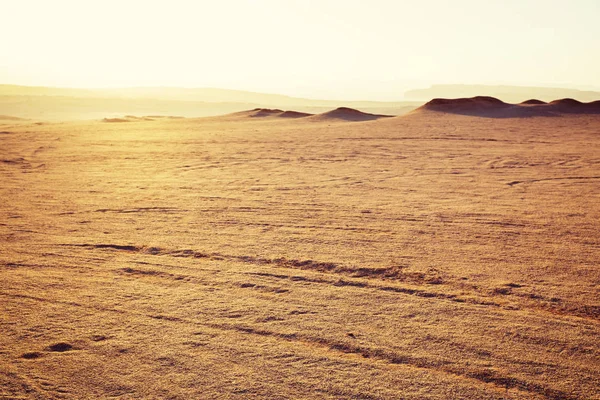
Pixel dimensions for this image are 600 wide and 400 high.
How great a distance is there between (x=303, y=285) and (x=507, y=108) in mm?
19249

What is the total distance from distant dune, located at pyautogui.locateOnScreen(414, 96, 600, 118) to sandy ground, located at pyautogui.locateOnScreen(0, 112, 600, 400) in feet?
36.8

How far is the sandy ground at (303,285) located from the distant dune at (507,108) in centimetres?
1121

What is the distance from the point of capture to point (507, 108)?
20.9 metres

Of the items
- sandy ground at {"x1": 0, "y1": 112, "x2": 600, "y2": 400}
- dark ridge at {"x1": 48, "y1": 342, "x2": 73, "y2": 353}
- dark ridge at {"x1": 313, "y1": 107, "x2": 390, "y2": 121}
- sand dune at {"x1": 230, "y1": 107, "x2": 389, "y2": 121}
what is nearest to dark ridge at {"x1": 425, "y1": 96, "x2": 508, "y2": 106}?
dark ridge at {"x1": 313, "y1": 107, "x2": 390, "y2": 121}

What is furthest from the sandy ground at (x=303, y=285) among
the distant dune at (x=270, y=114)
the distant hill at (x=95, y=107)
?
the distant hill at (x=95, y=107)

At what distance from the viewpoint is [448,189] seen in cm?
775

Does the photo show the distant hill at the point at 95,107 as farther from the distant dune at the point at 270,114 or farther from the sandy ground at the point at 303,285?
the sandy ground at the point at 303,285

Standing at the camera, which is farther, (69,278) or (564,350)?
(69,278)

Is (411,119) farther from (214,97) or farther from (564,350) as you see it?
(214,97)

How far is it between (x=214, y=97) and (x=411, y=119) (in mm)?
107310

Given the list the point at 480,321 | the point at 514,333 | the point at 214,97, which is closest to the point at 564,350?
the point at 514,333

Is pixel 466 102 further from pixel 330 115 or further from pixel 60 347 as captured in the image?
pixel 60 347

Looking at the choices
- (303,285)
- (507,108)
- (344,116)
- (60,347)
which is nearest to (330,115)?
(344,116)

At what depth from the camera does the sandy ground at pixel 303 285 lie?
2.93 meters
